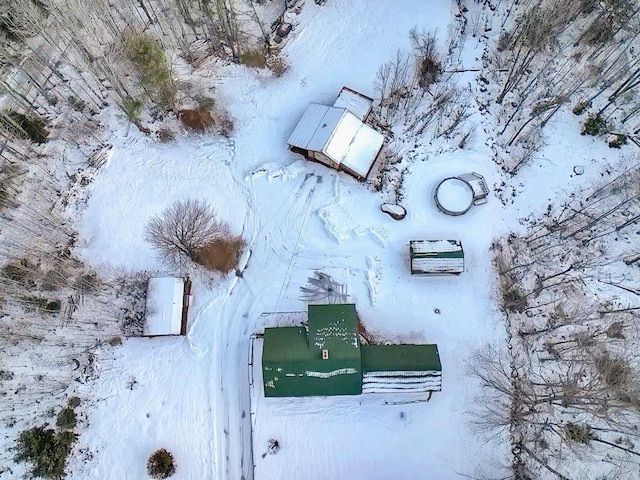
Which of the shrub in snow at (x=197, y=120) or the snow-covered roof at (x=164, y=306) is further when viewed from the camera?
the shrub in snow at (x=197, y=120)

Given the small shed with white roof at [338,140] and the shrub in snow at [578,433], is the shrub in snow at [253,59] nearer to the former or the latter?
the small shed with white roof at [338,140]

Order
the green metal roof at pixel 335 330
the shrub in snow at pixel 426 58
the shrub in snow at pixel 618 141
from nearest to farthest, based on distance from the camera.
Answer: the green metal roof at pixel 335 330 < the shrub in snow at pixel 618 141 < the shrub in snow at pixel 426 58

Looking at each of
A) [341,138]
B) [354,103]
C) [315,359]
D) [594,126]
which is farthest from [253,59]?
[594,126]

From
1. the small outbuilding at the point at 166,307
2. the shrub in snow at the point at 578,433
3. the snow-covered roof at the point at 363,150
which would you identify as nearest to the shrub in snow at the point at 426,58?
the snow-covered roof at the point at 363,150

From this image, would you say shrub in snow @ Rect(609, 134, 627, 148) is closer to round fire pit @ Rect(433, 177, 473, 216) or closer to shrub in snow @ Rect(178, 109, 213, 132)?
round fire pit @ Rect(433, 177, 473, 216)

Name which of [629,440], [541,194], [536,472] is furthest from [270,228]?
[629,440]

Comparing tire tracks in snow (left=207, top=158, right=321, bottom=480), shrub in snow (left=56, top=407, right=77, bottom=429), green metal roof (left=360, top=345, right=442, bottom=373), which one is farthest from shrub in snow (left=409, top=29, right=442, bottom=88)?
shrub in snow (left=56, top=407, right=77, bottom=429)
